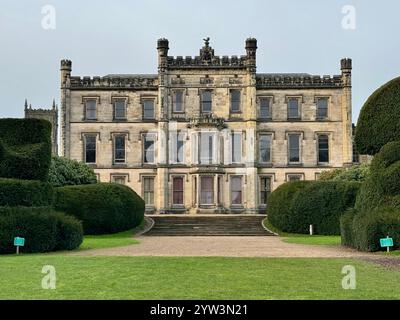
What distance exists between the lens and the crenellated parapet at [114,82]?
56969mm

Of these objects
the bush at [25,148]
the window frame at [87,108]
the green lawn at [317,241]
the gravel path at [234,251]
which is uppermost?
the window frame at [87,108]

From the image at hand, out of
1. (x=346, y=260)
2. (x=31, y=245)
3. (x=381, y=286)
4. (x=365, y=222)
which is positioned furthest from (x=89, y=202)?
(x=381, y=286)

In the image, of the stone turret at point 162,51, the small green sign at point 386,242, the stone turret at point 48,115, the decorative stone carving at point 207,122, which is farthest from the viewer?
the stone turret at point 48,115

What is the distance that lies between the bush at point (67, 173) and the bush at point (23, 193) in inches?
612

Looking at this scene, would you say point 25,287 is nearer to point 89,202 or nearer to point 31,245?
point 31,245

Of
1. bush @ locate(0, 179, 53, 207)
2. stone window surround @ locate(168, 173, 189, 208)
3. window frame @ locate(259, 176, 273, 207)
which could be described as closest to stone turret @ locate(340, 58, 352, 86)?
window frame @ locate(259, 176, 273, 207)

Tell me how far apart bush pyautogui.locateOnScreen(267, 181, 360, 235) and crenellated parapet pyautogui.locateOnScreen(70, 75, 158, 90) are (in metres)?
19.5

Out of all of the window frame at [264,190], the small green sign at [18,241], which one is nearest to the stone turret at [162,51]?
the window frame at [264,190]

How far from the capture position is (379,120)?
91.0 ft

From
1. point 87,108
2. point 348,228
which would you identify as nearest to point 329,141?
point 87,108

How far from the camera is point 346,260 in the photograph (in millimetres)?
19812

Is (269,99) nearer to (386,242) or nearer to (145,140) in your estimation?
(145,140)

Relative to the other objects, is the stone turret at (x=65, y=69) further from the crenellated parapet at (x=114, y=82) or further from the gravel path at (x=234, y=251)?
the gravel path at (x=234, y=251)

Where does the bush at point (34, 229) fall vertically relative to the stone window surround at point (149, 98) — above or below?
below
